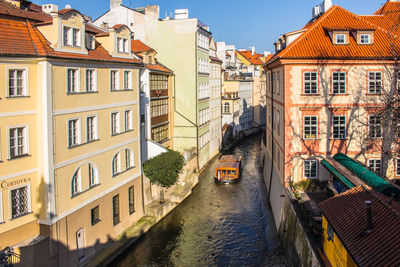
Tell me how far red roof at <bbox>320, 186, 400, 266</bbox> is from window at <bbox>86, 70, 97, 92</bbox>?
1397cm

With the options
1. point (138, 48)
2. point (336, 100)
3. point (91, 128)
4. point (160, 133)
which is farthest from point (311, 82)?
point (138, 48)

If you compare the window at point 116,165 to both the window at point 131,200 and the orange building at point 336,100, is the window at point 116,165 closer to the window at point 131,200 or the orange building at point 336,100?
the window at point 131,200

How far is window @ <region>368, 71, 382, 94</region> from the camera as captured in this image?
2541 cm

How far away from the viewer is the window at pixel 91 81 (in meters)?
22.0

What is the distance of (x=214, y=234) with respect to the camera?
1096 inches

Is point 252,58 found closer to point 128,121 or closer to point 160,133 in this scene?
point 160,133

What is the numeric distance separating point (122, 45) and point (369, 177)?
55.2ft

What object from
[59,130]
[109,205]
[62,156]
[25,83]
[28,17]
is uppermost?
[28,17]

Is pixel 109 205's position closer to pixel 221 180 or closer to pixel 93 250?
pixel 93 250

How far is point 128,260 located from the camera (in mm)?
23203

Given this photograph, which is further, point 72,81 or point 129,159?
point 129,159

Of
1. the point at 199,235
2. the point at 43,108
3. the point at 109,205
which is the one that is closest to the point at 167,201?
the point at 199,235

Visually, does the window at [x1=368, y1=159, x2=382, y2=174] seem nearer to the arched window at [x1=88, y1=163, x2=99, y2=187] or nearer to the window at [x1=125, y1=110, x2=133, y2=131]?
the window at [x1=125, y1=110, x2=133, y2=131]

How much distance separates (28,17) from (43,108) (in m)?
5.15
